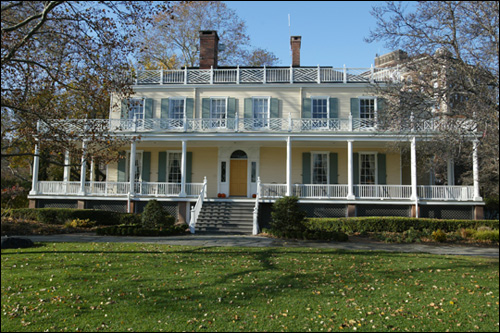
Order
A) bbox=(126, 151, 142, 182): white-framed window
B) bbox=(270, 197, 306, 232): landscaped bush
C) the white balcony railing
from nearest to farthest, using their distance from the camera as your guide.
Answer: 1. bbox=(270, 197, 306, 232): landscaped bush
2. the white balcony railing
3. bbox=(126, 151, 142, 182): white-framed window

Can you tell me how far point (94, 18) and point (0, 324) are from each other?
8153 millimetres

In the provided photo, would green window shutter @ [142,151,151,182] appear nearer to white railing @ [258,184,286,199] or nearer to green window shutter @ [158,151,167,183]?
green window shutter @ [158,151,167,183]

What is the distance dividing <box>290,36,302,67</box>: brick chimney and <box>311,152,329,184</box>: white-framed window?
6.40 metres

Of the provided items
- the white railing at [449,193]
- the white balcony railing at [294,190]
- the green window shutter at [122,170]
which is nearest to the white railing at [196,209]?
the white balcony railing at [294,190]

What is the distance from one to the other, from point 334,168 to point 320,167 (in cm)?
80

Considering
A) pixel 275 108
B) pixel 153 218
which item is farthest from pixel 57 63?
pixel 275 108

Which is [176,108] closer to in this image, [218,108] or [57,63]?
[218,108]

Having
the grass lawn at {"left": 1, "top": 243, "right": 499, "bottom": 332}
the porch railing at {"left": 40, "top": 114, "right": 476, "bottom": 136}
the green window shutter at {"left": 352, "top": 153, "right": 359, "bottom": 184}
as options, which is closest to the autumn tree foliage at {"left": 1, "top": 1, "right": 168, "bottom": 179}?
the grass lawn at {"left": 1, "top": 243, "right": 499, "bottom": 332}

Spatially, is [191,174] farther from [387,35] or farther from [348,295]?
[348,295]

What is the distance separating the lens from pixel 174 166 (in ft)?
77.2

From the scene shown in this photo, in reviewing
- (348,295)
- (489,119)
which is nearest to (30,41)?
(348,295)

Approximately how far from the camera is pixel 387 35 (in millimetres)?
13625

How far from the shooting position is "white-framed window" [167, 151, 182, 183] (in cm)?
2336

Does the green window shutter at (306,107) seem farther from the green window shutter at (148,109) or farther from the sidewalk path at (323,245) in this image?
the sidewalk path at (323,245)
